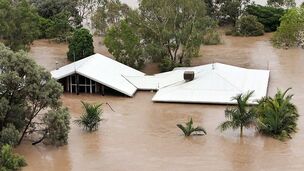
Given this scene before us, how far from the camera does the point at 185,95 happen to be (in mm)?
32125

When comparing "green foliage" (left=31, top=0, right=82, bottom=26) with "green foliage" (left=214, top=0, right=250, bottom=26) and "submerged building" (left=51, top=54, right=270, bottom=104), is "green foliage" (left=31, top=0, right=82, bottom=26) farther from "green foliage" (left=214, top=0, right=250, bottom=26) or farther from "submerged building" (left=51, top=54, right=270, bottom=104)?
"submerged building" (left=51, top=54, right=270, bottom=104)

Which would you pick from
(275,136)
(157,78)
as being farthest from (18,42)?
→ (275,136)

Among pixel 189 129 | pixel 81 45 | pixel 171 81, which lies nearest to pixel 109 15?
pixel 81 45

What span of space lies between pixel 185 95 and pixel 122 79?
182 inches

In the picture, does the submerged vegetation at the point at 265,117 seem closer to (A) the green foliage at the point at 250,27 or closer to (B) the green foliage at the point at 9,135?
(B) the green foliage at the point at 9,135

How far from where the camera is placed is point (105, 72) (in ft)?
115

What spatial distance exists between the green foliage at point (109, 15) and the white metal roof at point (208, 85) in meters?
12.0

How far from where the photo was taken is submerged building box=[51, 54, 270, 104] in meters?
32.0

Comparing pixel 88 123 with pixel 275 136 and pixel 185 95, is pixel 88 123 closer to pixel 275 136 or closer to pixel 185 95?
pixel 185 95

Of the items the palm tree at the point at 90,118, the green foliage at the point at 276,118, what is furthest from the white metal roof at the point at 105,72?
the green foliage at the point at 276,118

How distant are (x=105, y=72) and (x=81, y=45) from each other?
6477 mm

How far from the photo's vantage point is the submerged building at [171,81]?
32.0 metres

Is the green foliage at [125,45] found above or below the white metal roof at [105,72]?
above

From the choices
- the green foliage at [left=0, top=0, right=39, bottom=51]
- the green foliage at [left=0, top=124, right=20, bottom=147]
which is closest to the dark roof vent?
the green foliage at [left=0, top=0, right=39, bottom=51]
